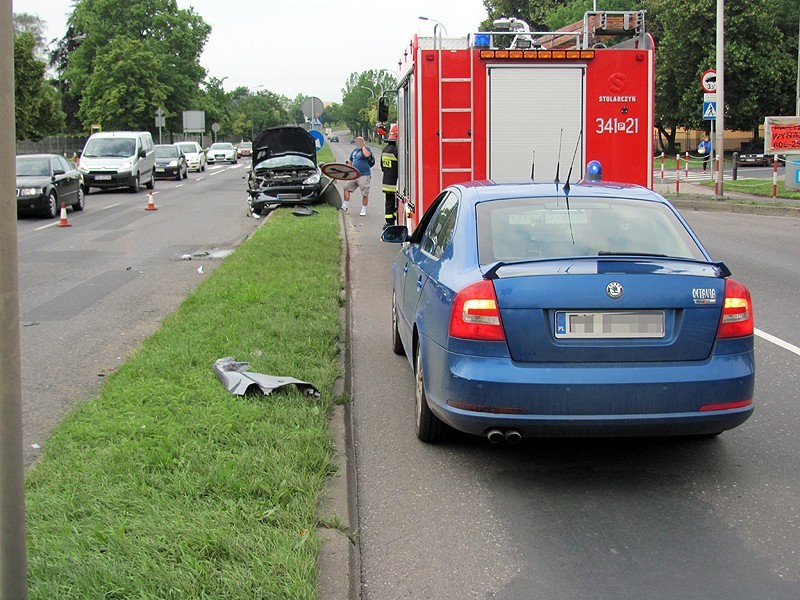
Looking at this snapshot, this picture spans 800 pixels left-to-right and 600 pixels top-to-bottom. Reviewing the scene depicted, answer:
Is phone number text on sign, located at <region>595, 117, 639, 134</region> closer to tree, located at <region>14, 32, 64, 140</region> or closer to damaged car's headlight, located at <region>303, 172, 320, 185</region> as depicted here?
damaged car's headlight, located at <region>303, 172, 320, 185</region>

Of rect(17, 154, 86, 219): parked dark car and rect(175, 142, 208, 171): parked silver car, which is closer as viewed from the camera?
rect(17, 154, 86, 219): parked dark car

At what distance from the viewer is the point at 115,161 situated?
32188mm

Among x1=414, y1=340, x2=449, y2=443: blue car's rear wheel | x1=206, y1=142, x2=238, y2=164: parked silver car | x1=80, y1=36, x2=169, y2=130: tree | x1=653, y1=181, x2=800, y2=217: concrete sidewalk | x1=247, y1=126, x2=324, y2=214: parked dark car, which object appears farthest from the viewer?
x1=80, y1=36, x2=169, y2=130: tree

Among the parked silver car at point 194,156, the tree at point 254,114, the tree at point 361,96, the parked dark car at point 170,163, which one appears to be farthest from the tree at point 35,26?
the parked dark car at point 170,163

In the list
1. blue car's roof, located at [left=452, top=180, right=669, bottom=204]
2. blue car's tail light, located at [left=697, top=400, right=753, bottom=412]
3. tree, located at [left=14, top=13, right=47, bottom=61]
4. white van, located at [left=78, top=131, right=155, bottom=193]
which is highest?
tree, located at [left=14, top=13, right=47, bottom=61]

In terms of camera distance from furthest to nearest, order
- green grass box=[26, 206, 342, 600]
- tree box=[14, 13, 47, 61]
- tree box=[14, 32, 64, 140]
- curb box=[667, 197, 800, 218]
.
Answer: tree box=[14, 13, 47, 61], tree box=[14, 32, 64, 140], curb box=[667, 197, 800, 218], green grass box=[26, 206, 342, 600]

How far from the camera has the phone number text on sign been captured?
447 inches

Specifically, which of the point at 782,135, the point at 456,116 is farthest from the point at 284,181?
the point at 782,135

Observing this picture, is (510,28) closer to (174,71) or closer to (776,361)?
(776,361)

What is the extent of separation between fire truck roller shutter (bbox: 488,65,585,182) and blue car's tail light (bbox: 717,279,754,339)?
6425 millimetres

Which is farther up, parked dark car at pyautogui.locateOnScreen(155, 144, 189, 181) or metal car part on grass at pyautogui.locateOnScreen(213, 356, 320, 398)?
parked dark car at pyautogui.locateOnScreen(155, 144, 189, 181)

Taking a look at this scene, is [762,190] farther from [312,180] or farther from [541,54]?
[541,54]

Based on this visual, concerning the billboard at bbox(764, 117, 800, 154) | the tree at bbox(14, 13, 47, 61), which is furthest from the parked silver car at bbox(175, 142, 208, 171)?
the tree at bbox(14, 13, 47, 61)

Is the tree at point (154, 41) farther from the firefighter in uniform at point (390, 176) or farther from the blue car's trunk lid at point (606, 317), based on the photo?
the blue car's trunk lid at point (606, 317)
